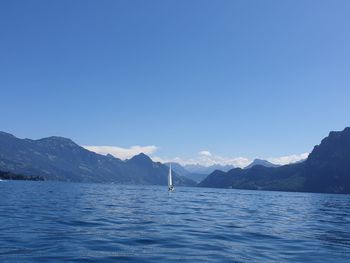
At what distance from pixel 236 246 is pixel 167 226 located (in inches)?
493

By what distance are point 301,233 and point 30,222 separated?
27.9m

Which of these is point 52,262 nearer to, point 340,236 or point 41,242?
point 41,242

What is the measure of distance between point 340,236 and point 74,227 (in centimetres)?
2699

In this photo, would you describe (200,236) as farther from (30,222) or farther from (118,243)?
(30,222)

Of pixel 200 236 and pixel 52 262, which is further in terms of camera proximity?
pixel 200 236

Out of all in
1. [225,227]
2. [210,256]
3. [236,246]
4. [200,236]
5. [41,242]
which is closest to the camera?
[210,256]

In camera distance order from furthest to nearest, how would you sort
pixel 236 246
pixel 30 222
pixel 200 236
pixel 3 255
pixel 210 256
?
pixel 30 222
pixel 200 236
pixel 236 246
pixel 210 256
pixel 3 255

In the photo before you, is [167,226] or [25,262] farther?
[167,226]

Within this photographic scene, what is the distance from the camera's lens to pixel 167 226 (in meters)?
41.1

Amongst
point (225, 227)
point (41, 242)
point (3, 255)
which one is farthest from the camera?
point (225, 227)

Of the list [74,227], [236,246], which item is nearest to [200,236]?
[236,246]

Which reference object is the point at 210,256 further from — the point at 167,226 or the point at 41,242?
the point at 167,226

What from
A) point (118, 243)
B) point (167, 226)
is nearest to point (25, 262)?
point (118, 243)

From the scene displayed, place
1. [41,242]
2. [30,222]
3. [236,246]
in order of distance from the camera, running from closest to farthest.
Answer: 1. [41,242]
2. [236,246]
3. [30,222]
